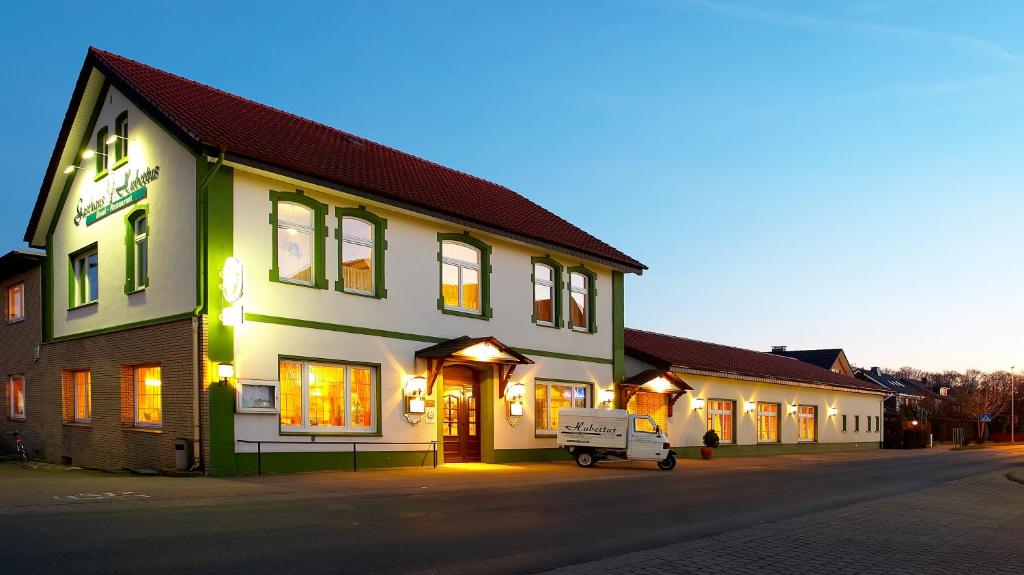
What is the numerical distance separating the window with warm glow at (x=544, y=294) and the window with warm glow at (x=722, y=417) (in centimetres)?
1117

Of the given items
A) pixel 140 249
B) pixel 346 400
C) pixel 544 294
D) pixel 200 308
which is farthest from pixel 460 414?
pixel 140 249

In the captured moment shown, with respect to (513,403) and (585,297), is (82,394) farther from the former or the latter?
(585,297)

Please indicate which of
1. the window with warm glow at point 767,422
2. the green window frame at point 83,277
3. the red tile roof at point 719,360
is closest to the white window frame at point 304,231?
the green window frame at point 83,277

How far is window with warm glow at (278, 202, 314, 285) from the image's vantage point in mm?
20969

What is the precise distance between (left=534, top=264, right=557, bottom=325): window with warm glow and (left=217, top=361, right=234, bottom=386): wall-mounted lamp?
1137 cm

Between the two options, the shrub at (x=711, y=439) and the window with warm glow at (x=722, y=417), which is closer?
the shrub at (x=711, y=439)

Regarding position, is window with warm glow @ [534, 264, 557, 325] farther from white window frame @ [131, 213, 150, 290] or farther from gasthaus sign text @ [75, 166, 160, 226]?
gasthaus sign text @ [75, 166, 160, 226]

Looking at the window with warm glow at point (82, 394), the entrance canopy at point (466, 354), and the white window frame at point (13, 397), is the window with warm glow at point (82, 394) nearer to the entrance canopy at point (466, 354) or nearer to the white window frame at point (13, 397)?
the white window frame at point (13, 397)

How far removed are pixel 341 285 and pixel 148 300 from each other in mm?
4497

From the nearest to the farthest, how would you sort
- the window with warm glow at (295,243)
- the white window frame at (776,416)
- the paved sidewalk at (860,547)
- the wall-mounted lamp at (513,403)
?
the paved sidewalk at (860,547) → the window with warm glow at (295,243) → the wall-mounted lamp at (513,403) → the white window frame at (776,416)

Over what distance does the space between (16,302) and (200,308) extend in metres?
Answer: 13.5

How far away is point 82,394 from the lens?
24562mm

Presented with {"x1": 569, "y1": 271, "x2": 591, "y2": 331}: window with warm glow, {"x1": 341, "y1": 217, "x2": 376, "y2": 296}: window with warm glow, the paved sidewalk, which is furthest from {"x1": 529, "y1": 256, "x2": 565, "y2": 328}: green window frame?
the paved sidewalk

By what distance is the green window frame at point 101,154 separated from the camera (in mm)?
23756
